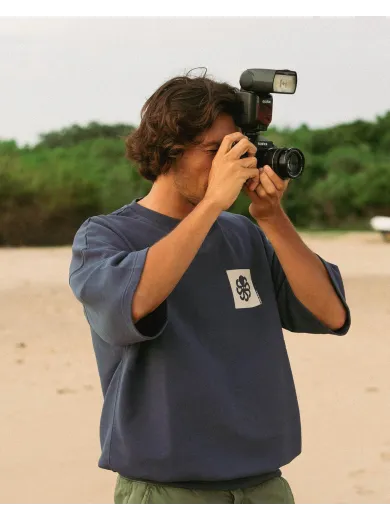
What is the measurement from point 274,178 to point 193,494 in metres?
0.76

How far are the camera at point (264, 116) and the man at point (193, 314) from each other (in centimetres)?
3

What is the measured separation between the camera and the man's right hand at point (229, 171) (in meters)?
2.01

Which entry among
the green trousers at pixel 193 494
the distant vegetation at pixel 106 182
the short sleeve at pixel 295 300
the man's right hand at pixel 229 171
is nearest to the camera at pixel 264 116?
the man's right hand at pixel 229 171

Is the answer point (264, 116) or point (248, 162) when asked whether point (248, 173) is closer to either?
point (248, 162)

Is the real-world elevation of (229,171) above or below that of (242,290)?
above

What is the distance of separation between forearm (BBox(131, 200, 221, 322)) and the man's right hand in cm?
7

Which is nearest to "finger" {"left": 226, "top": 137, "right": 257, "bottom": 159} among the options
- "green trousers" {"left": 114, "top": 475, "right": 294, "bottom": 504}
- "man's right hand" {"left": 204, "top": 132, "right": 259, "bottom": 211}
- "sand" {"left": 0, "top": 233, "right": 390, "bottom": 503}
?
"man's right hand" {"left": 204, "top": 132, "right": 259, "bottom": 211}

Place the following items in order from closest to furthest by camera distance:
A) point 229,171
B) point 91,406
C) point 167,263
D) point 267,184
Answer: point 167,263, point 229,171, point 267,184, point 91,406

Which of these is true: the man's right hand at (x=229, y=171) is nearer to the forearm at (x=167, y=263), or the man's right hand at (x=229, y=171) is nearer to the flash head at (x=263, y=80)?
the forearm at (x=167, y=263)

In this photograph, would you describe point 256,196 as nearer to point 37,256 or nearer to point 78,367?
point 78,367

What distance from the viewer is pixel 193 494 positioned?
2045 mm

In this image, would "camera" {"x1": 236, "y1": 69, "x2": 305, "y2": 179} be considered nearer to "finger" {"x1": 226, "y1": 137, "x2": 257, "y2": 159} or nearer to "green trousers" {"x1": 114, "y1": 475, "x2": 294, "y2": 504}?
"finger" {"x1": 226, "y1": 137, "x2": 257, "y2": 159}

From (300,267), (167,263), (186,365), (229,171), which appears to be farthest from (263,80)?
(186,365)

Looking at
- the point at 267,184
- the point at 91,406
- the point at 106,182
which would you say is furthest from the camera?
the point at 106,182
